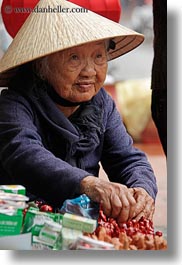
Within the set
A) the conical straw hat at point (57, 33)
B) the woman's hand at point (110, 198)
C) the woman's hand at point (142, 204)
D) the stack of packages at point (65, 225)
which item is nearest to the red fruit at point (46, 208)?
the stack of packages at point (65, 225)

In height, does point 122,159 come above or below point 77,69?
below

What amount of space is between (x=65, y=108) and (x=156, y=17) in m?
0.34

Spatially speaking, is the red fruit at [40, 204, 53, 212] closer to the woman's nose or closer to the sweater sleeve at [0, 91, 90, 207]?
the sweater sleeve at [0, 91, 90, 207]

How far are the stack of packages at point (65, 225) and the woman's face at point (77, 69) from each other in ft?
0.88

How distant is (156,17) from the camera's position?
2.07m

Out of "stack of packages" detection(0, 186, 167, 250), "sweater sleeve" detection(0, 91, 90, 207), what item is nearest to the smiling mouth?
"sweater sleeve" detection(0, 91, 90, 207)

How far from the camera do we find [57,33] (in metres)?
1.99

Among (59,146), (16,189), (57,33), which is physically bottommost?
(16,189)

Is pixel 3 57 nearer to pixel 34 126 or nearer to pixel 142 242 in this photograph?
pixel 34 126

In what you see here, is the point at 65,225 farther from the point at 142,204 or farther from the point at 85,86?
the point at 85,86

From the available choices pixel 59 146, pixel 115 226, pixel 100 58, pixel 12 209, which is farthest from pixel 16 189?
pixel 100 58

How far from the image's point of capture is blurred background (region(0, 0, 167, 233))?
2057mm

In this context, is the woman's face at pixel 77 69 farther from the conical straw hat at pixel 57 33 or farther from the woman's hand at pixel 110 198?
the woman's hand at pixel 110 198

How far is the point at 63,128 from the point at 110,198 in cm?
21
